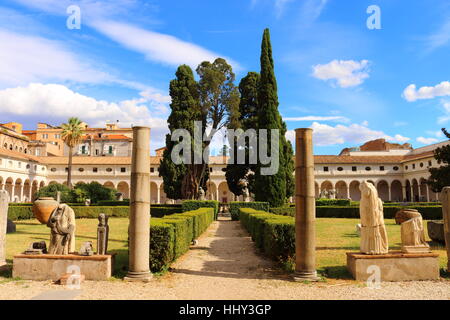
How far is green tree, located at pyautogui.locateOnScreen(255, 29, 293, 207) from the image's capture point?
2284 centimetres

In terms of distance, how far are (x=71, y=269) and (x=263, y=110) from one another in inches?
700

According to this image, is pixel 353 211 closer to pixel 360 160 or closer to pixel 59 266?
pixel 59 266

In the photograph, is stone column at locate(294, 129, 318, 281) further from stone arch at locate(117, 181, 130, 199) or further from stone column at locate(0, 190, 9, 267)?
stone arch at locate(117, 181, 130, 199)

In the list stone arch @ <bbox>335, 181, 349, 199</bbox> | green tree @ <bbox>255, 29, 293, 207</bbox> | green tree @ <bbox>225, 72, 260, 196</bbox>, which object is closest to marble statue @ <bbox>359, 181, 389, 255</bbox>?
green tree @ <bbox>255, 29, 293, 207</bbox>

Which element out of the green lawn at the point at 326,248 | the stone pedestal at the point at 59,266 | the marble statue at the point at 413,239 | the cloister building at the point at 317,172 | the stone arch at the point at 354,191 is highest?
the cloister building at the point at 317,172

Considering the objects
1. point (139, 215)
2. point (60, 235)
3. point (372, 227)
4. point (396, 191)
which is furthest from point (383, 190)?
point (60, 235)

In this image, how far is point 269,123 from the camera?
74.6ft

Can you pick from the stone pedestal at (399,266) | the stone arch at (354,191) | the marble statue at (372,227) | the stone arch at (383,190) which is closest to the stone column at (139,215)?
the stone pedestal at (399,266)

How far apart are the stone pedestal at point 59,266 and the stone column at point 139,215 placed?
0.60 m

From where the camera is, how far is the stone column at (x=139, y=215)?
735 centimetres

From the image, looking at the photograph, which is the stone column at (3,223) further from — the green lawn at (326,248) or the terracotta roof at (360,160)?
the terracotta roof at (360,160)

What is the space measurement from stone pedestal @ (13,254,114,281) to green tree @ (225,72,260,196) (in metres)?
24.0

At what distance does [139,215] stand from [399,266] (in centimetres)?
588
